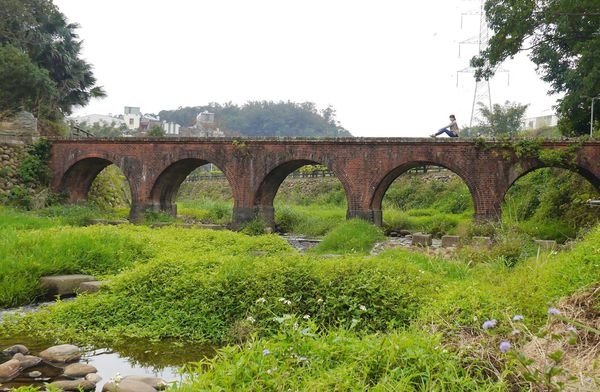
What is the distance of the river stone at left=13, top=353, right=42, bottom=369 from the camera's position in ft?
18.1

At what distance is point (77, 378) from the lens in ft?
17.2

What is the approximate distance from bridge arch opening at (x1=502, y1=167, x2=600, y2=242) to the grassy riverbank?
8005 mm

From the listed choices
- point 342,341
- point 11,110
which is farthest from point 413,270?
point 11,110

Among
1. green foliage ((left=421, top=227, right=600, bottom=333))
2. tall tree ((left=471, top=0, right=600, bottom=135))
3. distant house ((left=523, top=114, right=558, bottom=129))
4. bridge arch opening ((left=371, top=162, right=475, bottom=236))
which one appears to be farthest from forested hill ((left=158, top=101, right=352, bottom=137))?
green foliage ((left=421, top=227, right=600, bottom=333))

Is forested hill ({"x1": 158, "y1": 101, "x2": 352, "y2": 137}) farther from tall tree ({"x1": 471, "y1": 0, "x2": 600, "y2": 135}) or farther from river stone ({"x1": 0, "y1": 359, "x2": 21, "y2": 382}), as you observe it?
river stone ({"x1": 0, "y1": 359, "x2": 21, "y2": 382})

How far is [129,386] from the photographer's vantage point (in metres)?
4.74

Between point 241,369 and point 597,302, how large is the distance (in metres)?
3.24

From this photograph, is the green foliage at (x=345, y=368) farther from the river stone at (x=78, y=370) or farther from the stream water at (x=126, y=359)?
the river stone at (x=78, y=370)

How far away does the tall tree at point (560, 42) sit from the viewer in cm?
1795

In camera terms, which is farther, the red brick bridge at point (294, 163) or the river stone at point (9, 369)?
the red brick bridge at point (294, 163)

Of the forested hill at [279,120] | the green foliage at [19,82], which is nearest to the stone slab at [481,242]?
the green foliage at [19,82]

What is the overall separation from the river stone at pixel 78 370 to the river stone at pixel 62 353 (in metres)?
0.30

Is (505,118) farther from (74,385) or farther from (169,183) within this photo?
(74,385)

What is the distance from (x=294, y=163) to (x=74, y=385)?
668 inches
